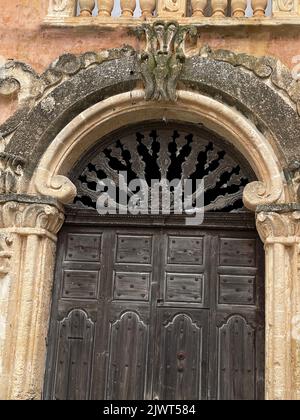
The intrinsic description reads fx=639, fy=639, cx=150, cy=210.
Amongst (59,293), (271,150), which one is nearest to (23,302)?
(59,293)

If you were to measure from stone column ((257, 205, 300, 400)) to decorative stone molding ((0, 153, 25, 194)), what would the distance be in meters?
1.99

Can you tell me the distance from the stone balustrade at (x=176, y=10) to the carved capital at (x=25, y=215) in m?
1.71

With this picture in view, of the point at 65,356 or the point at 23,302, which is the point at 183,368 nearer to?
the point at 65,356

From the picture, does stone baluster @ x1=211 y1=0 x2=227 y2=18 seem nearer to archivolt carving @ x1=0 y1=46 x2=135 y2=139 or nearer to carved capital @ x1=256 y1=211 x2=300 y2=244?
archivolt carving @ x1=0 y1=46 x2=135 y2=139

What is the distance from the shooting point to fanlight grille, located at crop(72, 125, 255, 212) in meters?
5.59

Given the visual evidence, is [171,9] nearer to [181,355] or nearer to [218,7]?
[218,7]

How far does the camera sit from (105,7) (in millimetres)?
5719

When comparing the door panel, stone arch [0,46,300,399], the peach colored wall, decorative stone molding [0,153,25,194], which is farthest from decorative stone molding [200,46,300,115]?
the door panel

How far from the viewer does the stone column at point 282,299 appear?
15.4ft

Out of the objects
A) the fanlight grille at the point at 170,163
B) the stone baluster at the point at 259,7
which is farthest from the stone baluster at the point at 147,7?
the fanlight grille at the point at 170,163

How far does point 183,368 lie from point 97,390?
0.73 metres

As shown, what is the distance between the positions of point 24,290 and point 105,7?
2.60 metres

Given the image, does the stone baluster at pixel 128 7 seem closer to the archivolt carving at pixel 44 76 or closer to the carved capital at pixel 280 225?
the archivolt carving at pixel 44 76
